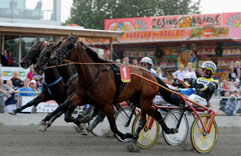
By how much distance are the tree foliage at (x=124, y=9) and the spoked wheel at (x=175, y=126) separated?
120 feet

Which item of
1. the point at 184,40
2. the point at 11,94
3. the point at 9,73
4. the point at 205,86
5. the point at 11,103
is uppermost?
the point at 205,86

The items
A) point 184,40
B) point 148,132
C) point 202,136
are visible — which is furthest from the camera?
point 184,40

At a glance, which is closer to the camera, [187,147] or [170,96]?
[187,147]

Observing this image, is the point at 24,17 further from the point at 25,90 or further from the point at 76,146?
the point at 76,146

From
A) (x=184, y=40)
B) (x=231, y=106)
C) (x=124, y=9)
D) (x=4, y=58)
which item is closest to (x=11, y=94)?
(x=4, y=58)

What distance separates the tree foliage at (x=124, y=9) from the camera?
1772 inches

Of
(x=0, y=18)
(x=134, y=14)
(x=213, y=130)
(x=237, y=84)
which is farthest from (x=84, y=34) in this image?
(x=134, y=14)

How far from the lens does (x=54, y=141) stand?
352 inches

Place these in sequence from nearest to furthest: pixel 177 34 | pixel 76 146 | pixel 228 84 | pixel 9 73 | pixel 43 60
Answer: pixel 76 146 → pixel 43 60 → pixel 9 73 → pixel 228 84 → pixel 177 34

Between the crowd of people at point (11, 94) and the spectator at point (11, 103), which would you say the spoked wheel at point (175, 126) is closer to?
the crowd of people at point (11, 94)

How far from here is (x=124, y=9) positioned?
1779 inches

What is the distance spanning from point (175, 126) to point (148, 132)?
570mm

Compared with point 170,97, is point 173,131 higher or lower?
lower

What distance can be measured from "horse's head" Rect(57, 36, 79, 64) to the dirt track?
1577 mm
